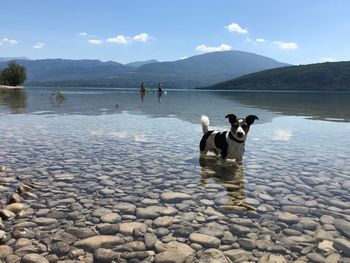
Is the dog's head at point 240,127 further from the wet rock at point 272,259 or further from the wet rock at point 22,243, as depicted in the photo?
the wet rock at point 22,243

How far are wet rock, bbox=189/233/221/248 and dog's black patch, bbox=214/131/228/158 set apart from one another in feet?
19.7

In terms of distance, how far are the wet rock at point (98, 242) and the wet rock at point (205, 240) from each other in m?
1.29

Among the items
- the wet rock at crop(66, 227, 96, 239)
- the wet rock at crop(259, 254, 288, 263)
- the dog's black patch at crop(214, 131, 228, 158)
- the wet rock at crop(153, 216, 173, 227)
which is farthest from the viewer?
the dog's black patch at crop(214, 131, 228, 158)

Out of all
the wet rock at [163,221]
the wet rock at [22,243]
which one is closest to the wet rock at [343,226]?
the wet rock at [163,221]

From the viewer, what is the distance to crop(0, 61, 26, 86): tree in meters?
142

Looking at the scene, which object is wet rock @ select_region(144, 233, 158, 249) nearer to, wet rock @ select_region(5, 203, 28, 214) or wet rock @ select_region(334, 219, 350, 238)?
wet rock @ select_region(5, 203, 28, 214)

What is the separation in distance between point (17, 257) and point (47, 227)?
1138mm

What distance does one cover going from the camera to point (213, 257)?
561cm

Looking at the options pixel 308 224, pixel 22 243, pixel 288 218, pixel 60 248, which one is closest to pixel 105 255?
pixel 60 248

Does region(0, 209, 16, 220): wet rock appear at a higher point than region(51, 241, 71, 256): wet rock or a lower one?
higher

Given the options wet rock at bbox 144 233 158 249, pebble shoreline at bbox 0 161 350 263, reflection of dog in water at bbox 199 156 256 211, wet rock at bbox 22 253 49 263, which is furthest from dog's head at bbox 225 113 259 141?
wet rock at bbox 22 253 49 263

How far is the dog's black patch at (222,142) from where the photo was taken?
1211 centimetres

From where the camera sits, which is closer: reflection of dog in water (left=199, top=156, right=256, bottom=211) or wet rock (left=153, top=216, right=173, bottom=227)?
wet rock (left=153, top=216, right=173, bottom=227)

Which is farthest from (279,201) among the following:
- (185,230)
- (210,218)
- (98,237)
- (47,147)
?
(47,147)
